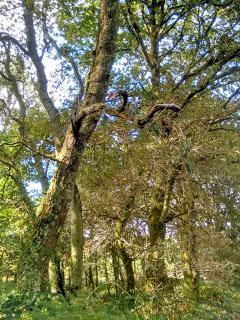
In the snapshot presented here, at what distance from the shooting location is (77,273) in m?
9.66

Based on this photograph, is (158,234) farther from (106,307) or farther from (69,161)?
(69,161)

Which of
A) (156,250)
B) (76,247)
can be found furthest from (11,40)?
(156,250)

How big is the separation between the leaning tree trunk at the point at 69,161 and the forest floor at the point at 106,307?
0.51 metres

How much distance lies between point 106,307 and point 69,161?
4198 millimetres

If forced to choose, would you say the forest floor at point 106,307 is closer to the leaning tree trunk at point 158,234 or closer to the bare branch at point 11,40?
the leaning tree trunk at point 158,234

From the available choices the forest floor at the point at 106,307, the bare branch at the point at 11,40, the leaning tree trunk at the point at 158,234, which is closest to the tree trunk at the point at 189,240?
the leaning tree trunk at the point at 158,234

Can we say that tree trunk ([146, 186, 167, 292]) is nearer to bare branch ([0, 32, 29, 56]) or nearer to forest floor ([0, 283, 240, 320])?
Answer: forest floor ([0, 283, 240, 320])

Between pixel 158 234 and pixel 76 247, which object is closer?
pixel 158 234

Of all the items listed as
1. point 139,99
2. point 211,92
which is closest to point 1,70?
point 211,92

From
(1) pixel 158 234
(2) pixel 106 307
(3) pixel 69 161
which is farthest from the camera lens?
(1) pixel 158 234

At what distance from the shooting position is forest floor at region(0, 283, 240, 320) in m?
3.96

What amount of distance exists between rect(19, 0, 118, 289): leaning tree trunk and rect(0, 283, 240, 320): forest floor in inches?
20.2

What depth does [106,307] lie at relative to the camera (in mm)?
7910

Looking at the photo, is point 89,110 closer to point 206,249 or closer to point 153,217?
point 153,217
